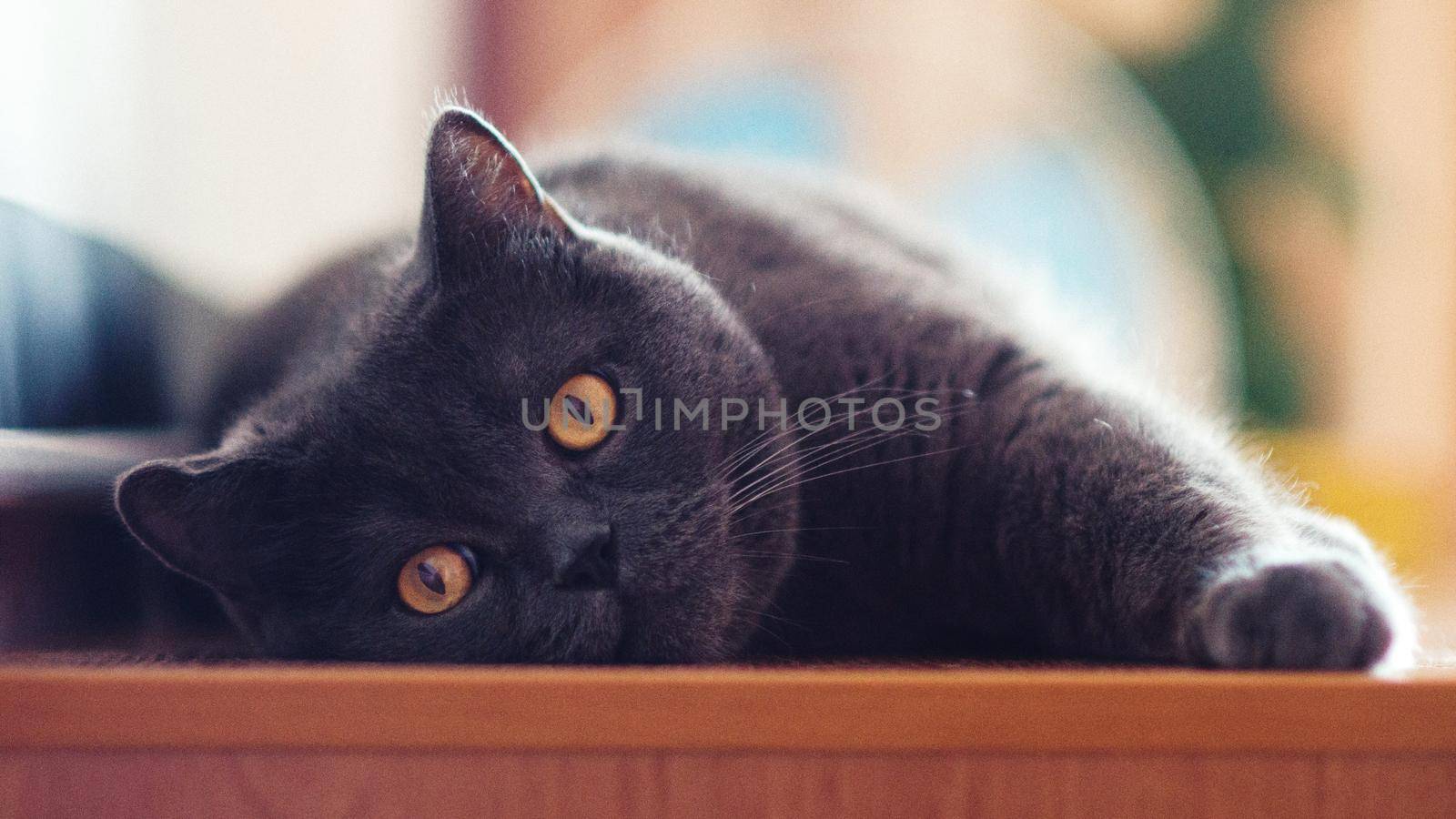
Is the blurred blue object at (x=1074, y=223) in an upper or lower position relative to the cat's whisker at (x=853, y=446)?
upper

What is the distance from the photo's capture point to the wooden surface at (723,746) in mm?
583

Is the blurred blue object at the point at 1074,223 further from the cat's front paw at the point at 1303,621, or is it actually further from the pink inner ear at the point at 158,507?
the pink inner ear at the point at 158,507

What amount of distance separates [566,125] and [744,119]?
0.49m

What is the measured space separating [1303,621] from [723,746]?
1.22 ft

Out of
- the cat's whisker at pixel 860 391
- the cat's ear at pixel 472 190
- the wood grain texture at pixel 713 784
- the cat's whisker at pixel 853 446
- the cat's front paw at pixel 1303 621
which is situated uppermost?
the cat's ear at pixel 472 190

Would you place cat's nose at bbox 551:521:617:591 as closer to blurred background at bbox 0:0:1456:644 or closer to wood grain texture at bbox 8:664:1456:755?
wood grain texture at bbox 8:664:1456:755

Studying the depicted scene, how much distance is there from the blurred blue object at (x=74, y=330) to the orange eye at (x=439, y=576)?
400 millimetres

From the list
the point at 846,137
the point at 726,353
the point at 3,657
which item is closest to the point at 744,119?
the point at 846,137

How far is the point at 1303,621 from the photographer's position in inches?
25.2

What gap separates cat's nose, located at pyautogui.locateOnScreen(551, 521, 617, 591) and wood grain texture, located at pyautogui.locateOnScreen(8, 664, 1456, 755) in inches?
6.3

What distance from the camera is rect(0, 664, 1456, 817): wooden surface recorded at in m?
0.58

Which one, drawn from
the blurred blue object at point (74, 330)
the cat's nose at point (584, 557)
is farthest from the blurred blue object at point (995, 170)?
the cat's nose at point (584, 557)

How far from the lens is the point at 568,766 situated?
0.59 metres

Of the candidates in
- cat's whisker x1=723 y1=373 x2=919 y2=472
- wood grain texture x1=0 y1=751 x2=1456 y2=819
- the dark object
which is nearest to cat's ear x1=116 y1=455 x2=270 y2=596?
the dark object
